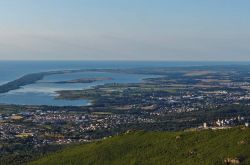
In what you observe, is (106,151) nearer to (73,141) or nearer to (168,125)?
(73,141)

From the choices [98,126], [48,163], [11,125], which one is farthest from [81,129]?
[48,163]

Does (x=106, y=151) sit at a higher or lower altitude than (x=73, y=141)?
higher

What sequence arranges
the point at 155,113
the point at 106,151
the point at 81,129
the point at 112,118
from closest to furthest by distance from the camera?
1. the point at 106,151
2. the point at 81,129
3. the point at 112,118
4. the point at 155,113

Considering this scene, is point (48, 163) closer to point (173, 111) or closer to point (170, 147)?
point (170, 147)

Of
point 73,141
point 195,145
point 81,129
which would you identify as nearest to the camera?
point 195,145

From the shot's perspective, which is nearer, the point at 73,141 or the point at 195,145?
the point at 195,145

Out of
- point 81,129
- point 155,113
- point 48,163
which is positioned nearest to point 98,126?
point 81,129
